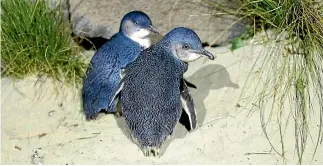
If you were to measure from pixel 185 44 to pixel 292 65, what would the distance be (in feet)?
2.42

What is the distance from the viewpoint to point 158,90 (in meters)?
4.16

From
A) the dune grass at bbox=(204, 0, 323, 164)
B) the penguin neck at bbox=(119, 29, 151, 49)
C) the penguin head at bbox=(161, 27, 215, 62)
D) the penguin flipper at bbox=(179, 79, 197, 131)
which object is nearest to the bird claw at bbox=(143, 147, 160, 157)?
the penguin flipper at bbox=(179, 79, 197, 131)

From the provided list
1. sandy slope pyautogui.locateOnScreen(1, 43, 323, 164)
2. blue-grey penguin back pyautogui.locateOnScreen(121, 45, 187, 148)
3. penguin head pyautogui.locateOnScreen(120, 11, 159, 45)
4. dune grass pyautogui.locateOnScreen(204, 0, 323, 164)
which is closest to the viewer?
blue-grey penguin back pyautogui.locateOnScreen(121, 45, 187, 148)

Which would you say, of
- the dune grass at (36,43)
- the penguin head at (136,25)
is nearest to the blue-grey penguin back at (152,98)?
the penguin head at (136,25)

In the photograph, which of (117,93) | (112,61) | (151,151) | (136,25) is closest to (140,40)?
(136,25)

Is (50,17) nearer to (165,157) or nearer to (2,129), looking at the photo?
(2,129)

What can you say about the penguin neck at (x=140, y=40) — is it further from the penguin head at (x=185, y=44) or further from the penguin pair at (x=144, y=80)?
the penguin head at (x=185, y=44)

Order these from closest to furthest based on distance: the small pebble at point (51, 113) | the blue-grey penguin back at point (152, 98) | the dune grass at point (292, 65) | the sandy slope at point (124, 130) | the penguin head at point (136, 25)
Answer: the blue-grey penguin back at point (152, 98) → the sandy slope at point (124, 130) → the dune grass at point (292, 65) → the penguin head at point (136, 25) → the small pebble at point (51, 113)

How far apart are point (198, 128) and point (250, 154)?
37 centimetres

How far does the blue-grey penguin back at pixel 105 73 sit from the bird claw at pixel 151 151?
0.44 m

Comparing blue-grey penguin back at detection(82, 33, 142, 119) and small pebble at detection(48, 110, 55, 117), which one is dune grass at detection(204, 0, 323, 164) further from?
small pebble at detection(48, 110, 55, 117)

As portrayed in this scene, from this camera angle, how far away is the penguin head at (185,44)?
4285 mm

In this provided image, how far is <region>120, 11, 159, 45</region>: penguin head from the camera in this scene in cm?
464

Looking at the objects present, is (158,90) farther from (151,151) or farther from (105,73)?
(105,73)
